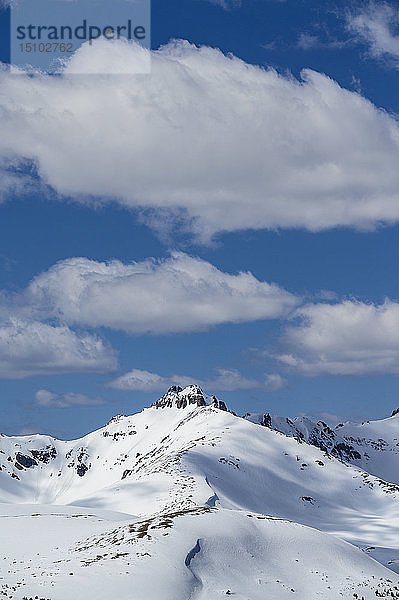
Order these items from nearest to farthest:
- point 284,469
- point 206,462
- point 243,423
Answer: point 206,462 < point 284,469 < point 243,423

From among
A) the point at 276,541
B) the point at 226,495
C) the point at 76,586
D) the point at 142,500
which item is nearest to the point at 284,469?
the point at 226,495

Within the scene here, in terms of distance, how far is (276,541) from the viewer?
56906mm

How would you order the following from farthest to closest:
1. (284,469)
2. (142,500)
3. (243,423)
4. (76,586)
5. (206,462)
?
(243,423) → (284,469) → (206,462) → (142,500) → (76,586)

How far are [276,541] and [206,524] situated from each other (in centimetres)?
660

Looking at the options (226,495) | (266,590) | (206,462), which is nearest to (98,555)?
(266,590)

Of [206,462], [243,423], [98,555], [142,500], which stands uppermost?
[243,423]

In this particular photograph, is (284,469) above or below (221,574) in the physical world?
above

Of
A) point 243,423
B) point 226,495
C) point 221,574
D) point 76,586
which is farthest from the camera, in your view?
point 243,423

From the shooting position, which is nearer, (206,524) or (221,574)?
(221,574)

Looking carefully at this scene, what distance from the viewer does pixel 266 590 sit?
45.9 meters

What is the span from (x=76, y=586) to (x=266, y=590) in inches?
565

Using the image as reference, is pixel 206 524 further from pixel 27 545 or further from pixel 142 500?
pixel 142 500

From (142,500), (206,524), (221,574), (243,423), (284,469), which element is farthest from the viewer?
(243,423)

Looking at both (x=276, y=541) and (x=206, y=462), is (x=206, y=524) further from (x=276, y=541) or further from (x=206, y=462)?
(x=206, y=462)
